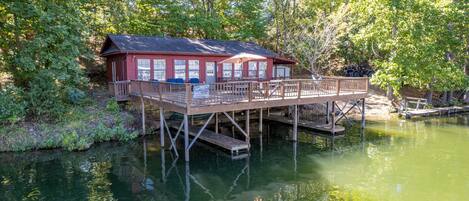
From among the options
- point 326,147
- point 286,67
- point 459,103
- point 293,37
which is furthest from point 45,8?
point 459,103

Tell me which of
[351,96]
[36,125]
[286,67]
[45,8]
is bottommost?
[36,125]

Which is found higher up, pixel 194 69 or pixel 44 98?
pixel 194 69

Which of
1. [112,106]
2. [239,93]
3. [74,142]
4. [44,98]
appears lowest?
[74,142]

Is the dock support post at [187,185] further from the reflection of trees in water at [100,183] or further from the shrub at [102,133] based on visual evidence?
the shrub at [102,133]

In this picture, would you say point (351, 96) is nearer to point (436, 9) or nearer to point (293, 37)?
point (436, 9)

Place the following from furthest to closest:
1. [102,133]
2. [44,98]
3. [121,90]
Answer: [121,90]
[44,98]
[102,133]

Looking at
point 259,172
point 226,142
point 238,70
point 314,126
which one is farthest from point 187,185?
point 238,70

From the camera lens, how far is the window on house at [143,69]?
17.1 m

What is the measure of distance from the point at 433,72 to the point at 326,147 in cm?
1270

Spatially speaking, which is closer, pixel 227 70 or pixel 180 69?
pixel 180 69

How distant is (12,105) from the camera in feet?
43.5

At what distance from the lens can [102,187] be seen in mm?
9102

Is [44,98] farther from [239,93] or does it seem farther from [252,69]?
[252,69]

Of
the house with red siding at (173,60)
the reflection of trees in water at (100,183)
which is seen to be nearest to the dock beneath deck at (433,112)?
the house with red siding at (173,60)
